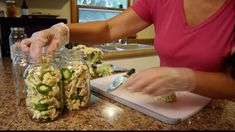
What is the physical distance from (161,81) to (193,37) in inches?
11.9

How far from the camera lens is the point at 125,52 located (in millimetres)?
1956

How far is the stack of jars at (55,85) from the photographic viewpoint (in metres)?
0.53

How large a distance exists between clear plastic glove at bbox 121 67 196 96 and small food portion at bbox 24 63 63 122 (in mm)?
188

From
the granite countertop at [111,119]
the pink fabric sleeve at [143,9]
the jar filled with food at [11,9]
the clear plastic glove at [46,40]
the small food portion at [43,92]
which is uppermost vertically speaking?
the jar filled with food at [11,9]

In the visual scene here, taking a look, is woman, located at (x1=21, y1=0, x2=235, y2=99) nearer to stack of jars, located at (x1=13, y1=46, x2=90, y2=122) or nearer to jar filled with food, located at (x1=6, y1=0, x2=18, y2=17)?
stack of jars, located at (x1=13, y1=46, x2=90, y2=122)

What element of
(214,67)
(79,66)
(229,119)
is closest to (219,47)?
(214,67)

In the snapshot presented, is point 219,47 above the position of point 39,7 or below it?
below

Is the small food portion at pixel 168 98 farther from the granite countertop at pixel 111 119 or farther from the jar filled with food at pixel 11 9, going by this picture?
the jar filled with food at pixel 11 9

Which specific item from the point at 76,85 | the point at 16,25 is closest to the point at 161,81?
the point at 76,85

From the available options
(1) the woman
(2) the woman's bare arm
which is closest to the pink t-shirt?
(1) the woman

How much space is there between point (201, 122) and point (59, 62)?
1.31ft

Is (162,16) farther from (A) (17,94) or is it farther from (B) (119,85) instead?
(A) (17,94)

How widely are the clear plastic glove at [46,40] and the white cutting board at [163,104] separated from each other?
0.65 ft

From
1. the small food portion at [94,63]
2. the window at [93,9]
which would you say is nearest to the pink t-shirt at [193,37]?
the small food portion at [94,63]
